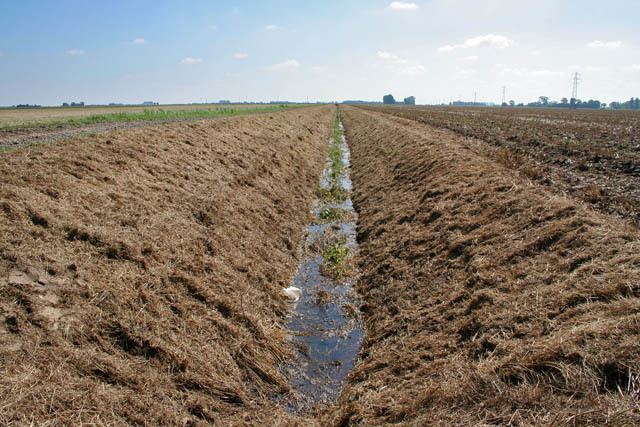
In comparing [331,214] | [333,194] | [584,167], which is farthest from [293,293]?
[584,167]

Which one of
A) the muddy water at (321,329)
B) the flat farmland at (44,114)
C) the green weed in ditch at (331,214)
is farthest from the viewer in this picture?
the flat farmland at (44,114)

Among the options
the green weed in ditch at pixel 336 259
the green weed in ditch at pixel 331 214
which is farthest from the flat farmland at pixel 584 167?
the green weed in ditch at pixel 331 214

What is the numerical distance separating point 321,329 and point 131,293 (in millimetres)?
3982

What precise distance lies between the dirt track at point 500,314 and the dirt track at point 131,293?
216 centimetres

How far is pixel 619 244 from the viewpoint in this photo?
707cm

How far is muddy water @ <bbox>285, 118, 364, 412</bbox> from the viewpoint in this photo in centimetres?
709

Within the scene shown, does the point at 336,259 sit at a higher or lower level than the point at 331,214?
lower

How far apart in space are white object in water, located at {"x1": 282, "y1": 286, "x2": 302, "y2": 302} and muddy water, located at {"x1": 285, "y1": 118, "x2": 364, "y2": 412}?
4.9 inches

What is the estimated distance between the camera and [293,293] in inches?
396

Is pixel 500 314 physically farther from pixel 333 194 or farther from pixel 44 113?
pixel 44 113

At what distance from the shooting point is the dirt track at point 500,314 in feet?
14.7

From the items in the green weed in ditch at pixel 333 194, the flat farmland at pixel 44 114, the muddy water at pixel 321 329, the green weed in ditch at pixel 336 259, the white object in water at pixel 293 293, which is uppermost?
the flat farmland at pixel 44 114

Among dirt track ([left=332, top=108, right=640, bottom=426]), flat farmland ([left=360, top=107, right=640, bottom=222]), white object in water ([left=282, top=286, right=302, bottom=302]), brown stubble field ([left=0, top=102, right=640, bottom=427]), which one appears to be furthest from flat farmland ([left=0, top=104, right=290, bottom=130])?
flat farmland ([left=360, top=107, right=640, bottom=222])

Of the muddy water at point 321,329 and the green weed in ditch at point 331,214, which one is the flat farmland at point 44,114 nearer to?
the green weed in ditch at point 331,214
